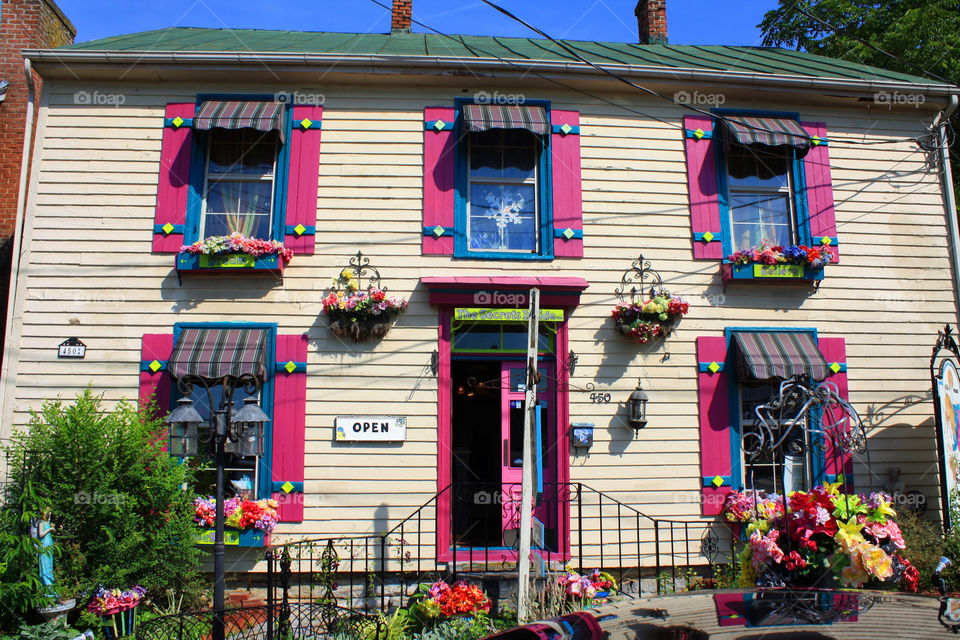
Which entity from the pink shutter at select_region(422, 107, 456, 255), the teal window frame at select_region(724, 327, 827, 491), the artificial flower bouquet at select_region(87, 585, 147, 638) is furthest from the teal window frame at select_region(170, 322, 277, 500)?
the teal window frame at select_region(724, 327, 827, 491)

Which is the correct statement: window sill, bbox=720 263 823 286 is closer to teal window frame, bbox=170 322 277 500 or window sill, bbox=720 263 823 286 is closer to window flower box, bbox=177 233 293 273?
window flower box, bbox=177 233 293 273

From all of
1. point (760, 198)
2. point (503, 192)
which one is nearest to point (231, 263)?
point (503, 192)

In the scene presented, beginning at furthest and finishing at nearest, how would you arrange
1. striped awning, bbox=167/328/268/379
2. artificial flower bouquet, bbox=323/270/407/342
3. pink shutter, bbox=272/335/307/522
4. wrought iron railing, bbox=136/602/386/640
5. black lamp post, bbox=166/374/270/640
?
artificial flower bouquet, bbox=323/270/407/342 → pink shutter, bbox=272/335/307/522 → striped awning, bbox=167/328/268/379 → black lamp post, bbox=166/374/270/640 → wrought iron railing, bbox=136/602/386/640

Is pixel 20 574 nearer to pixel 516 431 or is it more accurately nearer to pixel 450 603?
pixel 450 603

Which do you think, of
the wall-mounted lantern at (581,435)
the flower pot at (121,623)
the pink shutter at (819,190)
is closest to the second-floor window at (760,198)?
the pink shutter at (819,190)

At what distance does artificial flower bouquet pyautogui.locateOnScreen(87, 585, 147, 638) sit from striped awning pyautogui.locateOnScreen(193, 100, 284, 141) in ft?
18.1

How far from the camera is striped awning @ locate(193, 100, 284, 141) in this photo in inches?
322

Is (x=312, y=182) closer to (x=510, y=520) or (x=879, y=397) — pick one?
(x=510, y=520)

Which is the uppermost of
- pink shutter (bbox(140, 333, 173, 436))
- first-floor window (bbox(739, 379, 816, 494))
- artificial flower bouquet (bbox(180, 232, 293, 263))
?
artificial flower bouquet (bbox(180, 232, 293, 263))

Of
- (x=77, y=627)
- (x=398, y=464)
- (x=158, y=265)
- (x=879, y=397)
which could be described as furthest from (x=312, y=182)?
(x=879, y=397)

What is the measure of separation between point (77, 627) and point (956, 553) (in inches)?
369

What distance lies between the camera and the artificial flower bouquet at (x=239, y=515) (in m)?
7.48

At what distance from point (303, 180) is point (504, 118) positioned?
2815mm

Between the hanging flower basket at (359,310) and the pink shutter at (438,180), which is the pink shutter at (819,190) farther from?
the hanging flower basket at (359,310)
